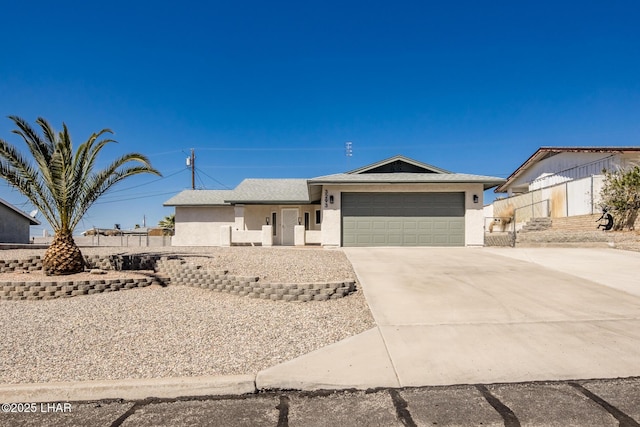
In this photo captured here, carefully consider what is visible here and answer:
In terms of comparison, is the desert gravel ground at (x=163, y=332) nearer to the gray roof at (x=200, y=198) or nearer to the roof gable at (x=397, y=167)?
the roof gable at (x=397, y=167)

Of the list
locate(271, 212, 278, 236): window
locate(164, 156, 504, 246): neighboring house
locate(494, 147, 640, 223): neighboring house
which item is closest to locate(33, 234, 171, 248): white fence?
locate(271, 212, 278, 236): window

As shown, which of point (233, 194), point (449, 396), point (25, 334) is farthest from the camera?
point (233, 194)

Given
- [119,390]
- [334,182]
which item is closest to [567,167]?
[334,182]

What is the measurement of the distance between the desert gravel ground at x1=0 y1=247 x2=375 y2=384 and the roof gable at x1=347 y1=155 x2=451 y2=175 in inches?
396

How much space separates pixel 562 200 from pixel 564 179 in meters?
7.01

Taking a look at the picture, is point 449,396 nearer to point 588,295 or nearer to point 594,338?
point 594,338

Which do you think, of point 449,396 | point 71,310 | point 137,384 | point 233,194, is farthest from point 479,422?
point 233,194

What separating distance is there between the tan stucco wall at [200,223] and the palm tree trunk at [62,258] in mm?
13646

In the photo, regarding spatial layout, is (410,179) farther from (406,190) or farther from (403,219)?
(403,219)

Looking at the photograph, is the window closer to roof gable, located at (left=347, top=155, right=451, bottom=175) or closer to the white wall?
roof gable, located at (left=347, top=155, right=451, bottom=175)

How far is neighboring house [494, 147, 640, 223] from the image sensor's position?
1672cm

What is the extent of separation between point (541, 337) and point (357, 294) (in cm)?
337

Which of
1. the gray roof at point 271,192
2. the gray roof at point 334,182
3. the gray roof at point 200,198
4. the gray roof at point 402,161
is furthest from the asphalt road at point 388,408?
the gray roof at point 200,198

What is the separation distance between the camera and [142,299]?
8.00 m
